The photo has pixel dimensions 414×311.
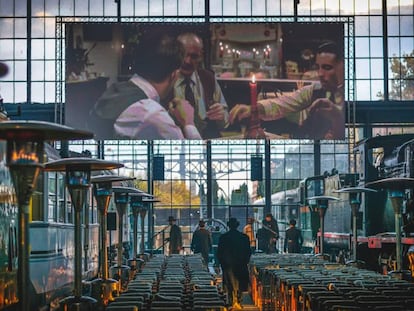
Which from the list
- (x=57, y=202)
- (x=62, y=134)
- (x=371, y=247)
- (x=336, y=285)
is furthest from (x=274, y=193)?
(x=62, y=134)

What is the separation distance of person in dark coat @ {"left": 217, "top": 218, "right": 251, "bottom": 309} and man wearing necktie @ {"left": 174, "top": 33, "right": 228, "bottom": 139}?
17.9 metres

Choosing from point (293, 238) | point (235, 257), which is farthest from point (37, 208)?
point (293, 238)

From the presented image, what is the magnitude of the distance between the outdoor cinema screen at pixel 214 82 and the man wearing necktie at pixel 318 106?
0.04 metres

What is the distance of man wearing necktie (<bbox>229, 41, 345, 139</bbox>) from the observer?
35.2 m

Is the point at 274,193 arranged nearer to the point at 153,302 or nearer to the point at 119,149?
the point at 119,149

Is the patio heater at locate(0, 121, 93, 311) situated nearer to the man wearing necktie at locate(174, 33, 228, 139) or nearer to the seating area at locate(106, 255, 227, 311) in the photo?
the seating area at locate(106, 255, 227, 311)

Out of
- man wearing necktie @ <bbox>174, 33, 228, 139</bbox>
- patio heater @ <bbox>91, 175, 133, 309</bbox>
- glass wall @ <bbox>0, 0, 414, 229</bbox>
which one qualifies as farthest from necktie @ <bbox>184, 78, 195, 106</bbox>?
patio heater @ <bbox>91, 175, 133, 309</bbox>

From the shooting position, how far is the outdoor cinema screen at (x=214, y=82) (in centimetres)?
3494

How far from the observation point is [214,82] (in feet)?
117

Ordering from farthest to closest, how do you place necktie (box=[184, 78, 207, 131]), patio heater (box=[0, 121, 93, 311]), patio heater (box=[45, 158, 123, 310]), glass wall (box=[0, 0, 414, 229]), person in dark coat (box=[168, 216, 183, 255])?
glass wall (box=[0, 0, 414, 229]) < necktie (box=[184, 78, 207, 131]) < person in dark coat (box=[168, 216, 183, 255]) < patio heater (box=[45, 158, 123, 310]) < patio heater (box=[0, 121, 93, 311])

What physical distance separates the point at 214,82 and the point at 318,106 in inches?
153

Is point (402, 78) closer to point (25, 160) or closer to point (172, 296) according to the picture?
point (172, 296)

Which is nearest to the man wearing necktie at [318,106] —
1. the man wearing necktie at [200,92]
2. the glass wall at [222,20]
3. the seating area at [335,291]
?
the man wearing necktie at [200,92]

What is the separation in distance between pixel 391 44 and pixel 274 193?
27.8ft
